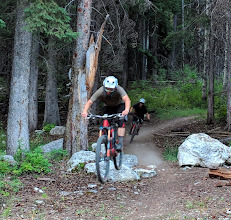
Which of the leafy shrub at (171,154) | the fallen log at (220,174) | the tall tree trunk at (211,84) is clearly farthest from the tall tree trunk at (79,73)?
the tall tree trunk at (211,84)

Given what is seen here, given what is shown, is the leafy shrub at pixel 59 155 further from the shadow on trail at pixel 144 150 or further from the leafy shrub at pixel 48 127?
the leafy shrub at pixel 48 127

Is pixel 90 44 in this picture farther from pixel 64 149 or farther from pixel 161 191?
pixel 161 191

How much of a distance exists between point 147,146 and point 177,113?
987cm

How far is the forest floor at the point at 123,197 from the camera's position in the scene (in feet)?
23.9

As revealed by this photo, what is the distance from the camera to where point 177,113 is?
2580 centimetres

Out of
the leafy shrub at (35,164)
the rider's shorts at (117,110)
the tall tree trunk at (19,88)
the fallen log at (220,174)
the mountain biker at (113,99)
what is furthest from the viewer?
the tall tree trunk at (19,88)

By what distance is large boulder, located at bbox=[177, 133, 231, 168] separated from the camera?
40.8 ft

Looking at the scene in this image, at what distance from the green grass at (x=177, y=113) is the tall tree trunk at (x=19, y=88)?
13.6 meters

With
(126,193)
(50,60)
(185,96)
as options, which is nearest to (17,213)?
(126,193)

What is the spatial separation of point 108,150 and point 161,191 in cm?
216

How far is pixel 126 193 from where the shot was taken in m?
9.39

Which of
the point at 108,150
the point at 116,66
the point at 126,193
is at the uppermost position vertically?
the point at 116,66

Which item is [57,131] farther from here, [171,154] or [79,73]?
[79,73]

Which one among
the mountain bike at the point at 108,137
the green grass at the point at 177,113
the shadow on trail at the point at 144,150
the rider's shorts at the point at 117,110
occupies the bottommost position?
the shadow on trail at the point at 144,150
